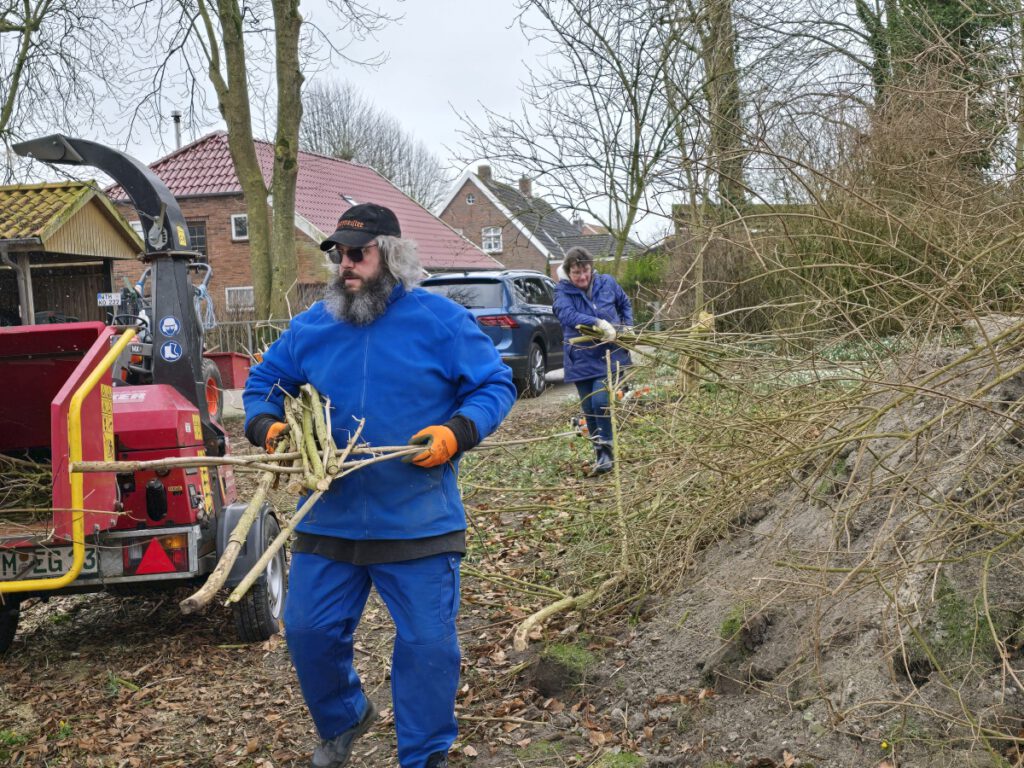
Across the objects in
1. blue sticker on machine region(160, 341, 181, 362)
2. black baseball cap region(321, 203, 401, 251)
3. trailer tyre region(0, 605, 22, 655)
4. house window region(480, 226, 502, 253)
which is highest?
house window region(480, 226, 502, 253)

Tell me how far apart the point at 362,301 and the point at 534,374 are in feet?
34.8

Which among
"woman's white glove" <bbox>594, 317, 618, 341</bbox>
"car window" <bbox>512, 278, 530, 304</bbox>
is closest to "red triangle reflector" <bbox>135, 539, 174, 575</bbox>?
"woman's white glove" <bbox>594, 317, 618, 341</bbox>

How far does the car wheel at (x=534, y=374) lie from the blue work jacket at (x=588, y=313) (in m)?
5.72

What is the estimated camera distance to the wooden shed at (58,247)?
1415 centimetres

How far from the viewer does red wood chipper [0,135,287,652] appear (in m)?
4.51

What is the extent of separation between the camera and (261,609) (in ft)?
17.7

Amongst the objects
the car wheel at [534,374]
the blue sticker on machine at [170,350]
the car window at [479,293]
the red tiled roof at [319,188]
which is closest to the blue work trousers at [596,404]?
the blue sticker on machine at [170,350]

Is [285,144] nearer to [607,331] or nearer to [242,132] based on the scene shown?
[242,132]

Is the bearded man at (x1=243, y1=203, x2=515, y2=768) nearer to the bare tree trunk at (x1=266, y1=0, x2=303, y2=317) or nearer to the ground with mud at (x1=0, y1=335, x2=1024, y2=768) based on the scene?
the ground with mud at (x1=0, y1=335, x2=1024, y2=768)

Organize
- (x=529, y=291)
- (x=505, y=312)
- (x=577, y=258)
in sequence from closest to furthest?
1. (x=577, y=258)
2. (x=505, y=312)
3. (x=529, y=291)

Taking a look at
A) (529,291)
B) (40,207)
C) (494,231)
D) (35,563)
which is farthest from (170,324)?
(494,231)

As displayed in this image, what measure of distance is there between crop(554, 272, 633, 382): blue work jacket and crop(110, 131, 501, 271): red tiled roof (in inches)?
900

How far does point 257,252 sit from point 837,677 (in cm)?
1498

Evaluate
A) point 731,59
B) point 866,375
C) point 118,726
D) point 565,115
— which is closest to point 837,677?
point 866,375
